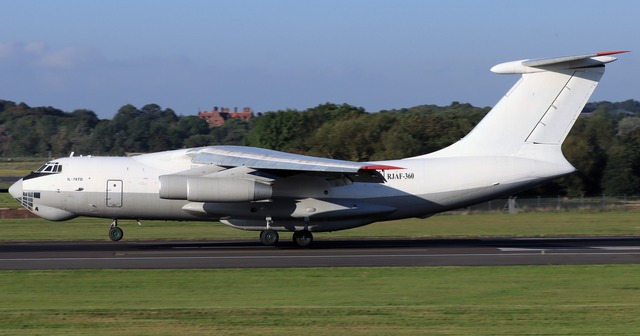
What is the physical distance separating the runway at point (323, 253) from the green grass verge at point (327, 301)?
4.16 feet

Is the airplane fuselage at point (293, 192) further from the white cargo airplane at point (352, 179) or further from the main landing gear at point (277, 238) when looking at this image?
the main landing gear at point (277, 238)

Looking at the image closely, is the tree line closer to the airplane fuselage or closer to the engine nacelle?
the airplane fuselage

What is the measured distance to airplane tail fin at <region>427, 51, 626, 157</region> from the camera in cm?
2397

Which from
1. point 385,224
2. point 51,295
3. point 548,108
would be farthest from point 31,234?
point 548,108

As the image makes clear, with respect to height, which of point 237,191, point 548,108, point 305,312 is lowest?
point 305,312

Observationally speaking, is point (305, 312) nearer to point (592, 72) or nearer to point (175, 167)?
point (175, 167)

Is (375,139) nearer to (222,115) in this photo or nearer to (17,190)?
(17,190)

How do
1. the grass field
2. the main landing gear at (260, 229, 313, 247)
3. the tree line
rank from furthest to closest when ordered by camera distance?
the tree line
the main landing gear at (260, 229, 313, 247)
the grass field

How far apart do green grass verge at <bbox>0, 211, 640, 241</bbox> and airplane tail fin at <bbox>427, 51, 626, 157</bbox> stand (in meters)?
4.90

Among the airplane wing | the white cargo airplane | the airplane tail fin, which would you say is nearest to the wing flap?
the airplane wing

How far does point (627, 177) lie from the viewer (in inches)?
2127

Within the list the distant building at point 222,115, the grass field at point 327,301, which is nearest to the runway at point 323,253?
the grass field at point 327,301

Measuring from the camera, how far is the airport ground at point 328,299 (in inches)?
480

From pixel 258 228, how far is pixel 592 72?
9.82 m
